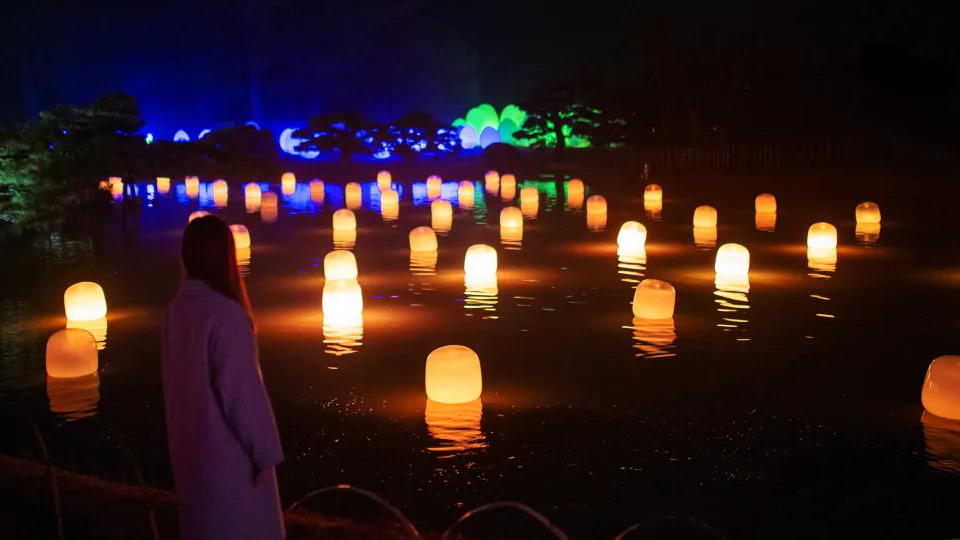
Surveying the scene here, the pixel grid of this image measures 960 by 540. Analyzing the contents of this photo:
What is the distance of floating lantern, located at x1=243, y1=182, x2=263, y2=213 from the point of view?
2573cm

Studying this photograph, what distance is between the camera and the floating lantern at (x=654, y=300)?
38.3 ft

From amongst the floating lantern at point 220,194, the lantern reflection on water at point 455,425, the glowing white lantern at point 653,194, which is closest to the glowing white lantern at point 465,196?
the glowing white lantern at point 653,194

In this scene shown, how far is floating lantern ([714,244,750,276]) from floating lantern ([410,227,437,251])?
5.12 meters

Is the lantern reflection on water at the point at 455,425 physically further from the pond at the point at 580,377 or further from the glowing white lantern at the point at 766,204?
the glowing white lantern at the point at 766,204

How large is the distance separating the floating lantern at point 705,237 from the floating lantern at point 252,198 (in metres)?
11.0

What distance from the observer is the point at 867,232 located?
19031 millimetres

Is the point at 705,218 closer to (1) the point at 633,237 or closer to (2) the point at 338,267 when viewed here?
(1) the point at 633,237

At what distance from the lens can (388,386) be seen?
358 inches

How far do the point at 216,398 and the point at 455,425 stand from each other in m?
4.20

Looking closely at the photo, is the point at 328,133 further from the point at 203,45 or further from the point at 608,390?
the point at 608,390

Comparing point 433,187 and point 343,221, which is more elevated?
point 433,187

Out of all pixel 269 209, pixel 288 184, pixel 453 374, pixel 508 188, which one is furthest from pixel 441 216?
pixel 453 374

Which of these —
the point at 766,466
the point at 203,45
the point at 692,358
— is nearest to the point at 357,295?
the point at 692,358

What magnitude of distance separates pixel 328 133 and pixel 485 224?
2021 centimetres
